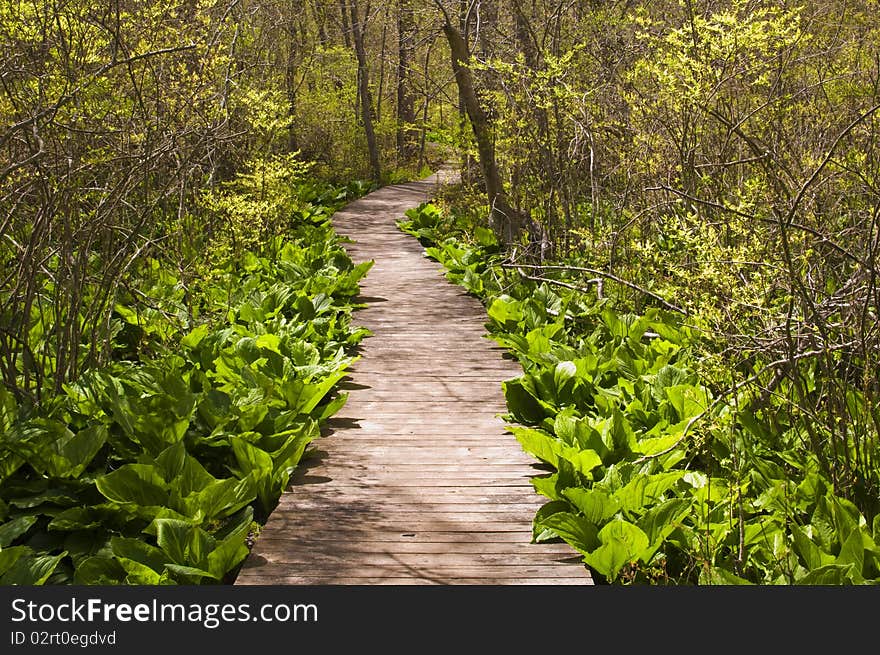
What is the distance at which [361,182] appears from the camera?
18.2 metres

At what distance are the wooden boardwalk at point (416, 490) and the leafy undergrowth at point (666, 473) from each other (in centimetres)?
17

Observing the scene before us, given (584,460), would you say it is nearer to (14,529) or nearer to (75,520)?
(75,520)

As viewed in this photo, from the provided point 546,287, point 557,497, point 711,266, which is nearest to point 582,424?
point 557,497

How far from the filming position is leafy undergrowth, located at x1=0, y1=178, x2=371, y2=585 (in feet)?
11.7

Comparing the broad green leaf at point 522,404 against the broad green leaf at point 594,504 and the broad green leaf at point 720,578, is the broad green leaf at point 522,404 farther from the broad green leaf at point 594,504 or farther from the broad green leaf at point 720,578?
the broad green leaf at point 720,578

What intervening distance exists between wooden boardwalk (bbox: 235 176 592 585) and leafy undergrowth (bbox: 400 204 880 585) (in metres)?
0.17

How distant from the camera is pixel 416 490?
4363 millimetres

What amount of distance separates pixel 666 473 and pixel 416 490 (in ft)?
3.74

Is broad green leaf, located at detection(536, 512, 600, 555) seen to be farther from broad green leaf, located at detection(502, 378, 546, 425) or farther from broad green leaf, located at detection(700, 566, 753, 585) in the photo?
broad green leaf, located at detection(502, 378, 546, 425)

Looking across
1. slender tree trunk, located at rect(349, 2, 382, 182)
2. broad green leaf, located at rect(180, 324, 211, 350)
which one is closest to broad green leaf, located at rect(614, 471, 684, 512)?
broad green leaf, located at rect(180, 324, 211, 350)

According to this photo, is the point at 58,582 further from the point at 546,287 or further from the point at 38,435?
the point at 546,287

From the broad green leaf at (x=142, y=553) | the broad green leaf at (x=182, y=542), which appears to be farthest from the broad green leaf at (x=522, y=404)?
the broad green leaf at (x=142, y=553)

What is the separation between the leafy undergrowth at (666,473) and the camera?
3518mm

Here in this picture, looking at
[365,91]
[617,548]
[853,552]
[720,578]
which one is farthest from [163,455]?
[365,91]
